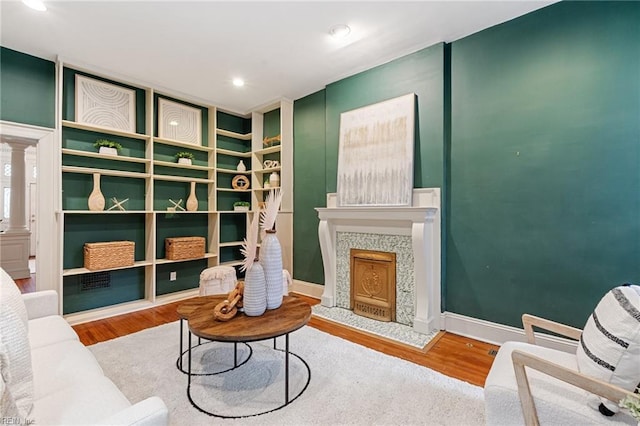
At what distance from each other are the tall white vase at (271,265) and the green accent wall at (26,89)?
309cm

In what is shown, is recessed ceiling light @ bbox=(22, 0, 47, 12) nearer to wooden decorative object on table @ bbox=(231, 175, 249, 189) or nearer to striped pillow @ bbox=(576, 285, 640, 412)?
wooden decorative object on table @ bbox=(231, 175, 249, 189)

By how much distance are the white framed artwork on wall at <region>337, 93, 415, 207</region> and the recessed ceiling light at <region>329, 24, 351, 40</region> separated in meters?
0.84

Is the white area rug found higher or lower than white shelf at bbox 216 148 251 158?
lower

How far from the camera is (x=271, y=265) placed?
2018mm

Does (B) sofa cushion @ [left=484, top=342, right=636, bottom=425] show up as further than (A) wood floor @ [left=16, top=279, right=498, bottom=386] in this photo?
No

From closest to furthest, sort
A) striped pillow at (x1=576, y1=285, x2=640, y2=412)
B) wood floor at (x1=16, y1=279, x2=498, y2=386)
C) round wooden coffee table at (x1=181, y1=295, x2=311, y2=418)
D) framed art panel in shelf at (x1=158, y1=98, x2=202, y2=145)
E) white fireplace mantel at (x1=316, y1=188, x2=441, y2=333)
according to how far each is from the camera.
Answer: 1. striped pillow at (x1=576, y1=285, x2=640, y2=412)
2. round wooden coffee table at (x1=181, y1=295, x2=311, y2=418)
3. wood floor at (x1=16, y1=279, x2=498, y2=386)
4. white fireplace mantel at (x1=316, y1=188, x2=441, y2=333)
5. framed art panel in shelf at (x1=158, y1=98, x2=202, y2=145)

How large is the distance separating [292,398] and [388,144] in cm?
255

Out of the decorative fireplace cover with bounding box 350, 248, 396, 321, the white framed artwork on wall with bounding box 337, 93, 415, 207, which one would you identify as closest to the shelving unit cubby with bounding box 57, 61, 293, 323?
the white framed artwork on wall with bounding box 337, 93, 415, 207

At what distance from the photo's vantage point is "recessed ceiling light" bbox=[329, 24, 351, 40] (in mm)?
2664

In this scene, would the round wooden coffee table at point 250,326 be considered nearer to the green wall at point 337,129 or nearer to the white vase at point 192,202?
the green wall at point 337,129

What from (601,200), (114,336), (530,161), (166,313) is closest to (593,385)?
(601,200)

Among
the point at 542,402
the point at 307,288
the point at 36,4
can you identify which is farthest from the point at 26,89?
the point at 542,402

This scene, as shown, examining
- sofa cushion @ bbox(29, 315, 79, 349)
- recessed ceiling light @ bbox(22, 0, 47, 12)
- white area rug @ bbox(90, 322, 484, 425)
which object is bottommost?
white area rug @ bbox(90, 322, 484, 425)

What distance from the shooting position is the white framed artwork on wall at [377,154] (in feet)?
10.1
